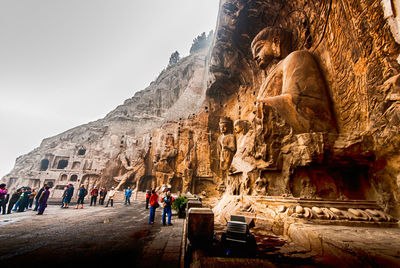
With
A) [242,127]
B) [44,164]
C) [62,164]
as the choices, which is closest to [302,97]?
[242,127]

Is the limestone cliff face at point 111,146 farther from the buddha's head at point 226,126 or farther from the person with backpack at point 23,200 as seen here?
the person with backpack at point 23,200

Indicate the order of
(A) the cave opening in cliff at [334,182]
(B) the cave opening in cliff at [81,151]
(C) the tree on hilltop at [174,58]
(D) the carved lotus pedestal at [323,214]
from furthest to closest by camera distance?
(C) the tree on hilltop at [174,58] → (B) the cave opening in cliff at [81,151] → (A) the cave opening in cliff at [334,182] → (D) the carved lotus pedestal at [323,214]

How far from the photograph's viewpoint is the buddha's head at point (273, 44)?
8.19m

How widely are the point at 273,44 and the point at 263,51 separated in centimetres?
50

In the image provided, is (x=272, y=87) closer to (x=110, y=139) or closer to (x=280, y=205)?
(x=280, y=205)

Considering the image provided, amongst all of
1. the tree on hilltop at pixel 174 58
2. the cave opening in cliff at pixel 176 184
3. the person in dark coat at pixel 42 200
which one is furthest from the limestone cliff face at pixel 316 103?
the tree on hilltop at pixel 174 58

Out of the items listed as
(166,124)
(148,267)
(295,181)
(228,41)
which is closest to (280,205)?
(295,181)

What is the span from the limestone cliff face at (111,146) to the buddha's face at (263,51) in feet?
51.9

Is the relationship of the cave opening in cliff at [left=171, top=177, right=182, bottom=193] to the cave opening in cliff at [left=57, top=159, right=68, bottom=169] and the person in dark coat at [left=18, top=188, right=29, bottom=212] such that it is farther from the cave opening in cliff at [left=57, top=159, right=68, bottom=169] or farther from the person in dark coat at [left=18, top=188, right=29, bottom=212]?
the cave opening in cliff at [left=57, top=159, right=68, bottom=169]

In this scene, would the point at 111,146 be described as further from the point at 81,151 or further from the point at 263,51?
the point at 263,51

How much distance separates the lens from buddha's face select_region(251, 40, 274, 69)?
836 centimetres

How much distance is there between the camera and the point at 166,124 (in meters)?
24.5

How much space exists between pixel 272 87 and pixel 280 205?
15.3ft

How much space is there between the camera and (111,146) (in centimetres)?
2798
